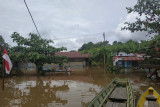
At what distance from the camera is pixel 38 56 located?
17.1 metres

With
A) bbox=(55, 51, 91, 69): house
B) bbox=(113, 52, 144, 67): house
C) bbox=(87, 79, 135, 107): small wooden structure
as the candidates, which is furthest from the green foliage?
bbox=(87, 79, 135, 107): small wooden structure

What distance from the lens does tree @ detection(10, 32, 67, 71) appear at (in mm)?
17922

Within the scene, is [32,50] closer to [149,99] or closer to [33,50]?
[33,50]

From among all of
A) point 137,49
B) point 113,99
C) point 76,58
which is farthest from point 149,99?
point 76,58

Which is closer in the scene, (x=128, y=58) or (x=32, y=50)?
(x=32, y=50)

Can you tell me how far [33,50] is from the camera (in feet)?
60.6

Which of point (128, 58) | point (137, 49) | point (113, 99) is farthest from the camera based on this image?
point (128, 58)

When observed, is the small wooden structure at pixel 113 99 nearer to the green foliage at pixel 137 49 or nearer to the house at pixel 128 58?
the green foliage at pixel 137 49

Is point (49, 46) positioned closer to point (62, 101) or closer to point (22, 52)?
point (22, 52)

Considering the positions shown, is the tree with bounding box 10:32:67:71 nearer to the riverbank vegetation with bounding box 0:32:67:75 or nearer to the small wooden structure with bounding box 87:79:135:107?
the riverbank vegetation with bounding box 0:32:67:75

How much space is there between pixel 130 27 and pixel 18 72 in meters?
16.4

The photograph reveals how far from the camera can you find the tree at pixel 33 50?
1792 centimetres

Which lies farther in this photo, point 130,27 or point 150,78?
point 150,78

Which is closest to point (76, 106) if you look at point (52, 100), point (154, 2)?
point (52, 100)
